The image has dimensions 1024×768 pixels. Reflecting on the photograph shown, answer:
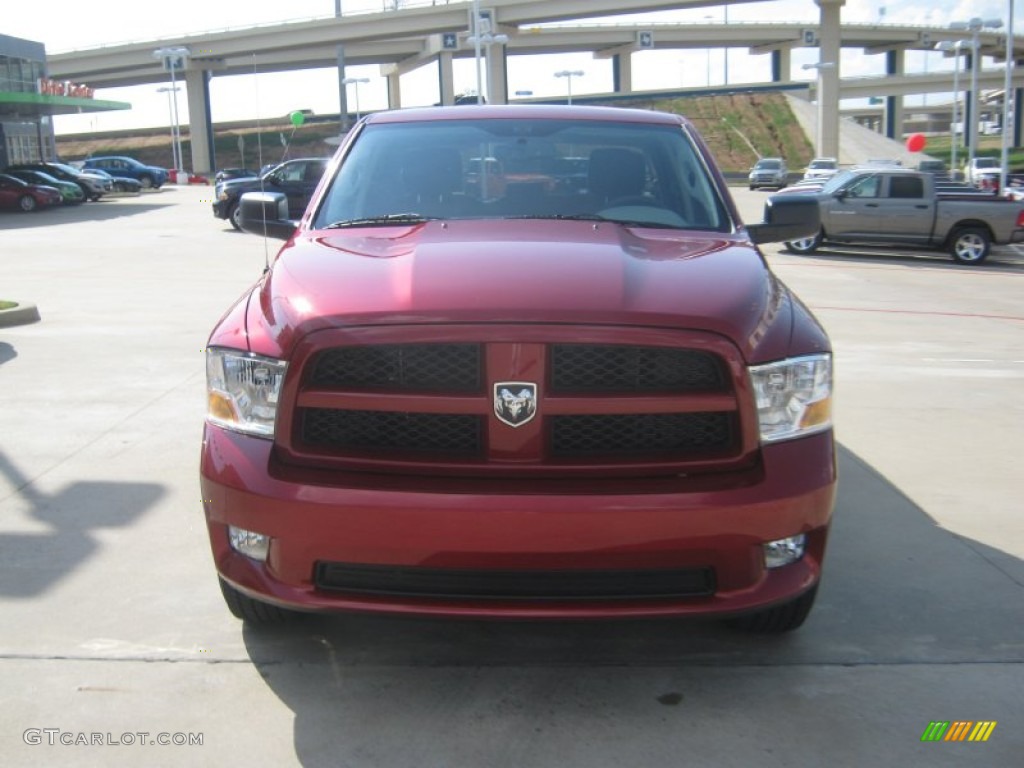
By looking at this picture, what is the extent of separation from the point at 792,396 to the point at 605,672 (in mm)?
1094

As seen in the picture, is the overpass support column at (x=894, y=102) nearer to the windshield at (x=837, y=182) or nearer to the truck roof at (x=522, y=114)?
the windshield at (x=837, y=182)

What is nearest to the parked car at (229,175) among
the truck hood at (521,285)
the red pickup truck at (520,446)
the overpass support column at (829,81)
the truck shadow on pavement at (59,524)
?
the truck shadow on pavement at (59,524)

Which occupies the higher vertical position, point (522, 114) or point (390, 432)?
point (522, 114)

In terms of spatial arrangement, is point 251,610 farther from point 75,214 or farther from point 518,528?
point 75,214

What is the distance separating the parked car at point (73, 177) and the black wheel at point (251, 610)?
38888mm

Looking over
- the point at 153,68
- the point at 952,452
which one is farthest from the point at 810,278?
the point at 153,68

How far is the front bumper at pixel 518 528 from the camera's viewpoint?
304cm

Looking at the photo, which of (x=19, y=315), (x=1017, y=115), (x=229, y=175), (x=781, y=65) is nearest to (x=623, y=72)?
(x=781, y=65)

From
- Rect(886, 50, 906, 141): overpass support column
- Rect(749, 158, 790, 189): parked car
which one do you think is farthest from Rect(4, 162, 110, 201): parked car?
Rect(886, 50, 906, 141): overpass support column

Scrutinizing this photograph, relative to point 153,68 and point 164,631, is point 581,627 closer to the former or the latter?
point 164,631

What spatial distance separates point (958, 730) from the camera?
329cm

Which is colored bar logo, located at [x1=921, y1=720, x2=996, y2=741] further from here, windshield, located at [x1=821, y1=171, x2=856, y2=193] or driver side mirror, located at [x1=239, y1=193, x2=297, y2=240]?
windshield, located at [x1=821, y1=171, x2=856, y2=193]

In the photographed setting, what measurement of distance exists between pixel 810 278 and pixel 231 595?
578 inches

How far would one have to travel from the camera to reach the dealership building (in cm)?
4731
